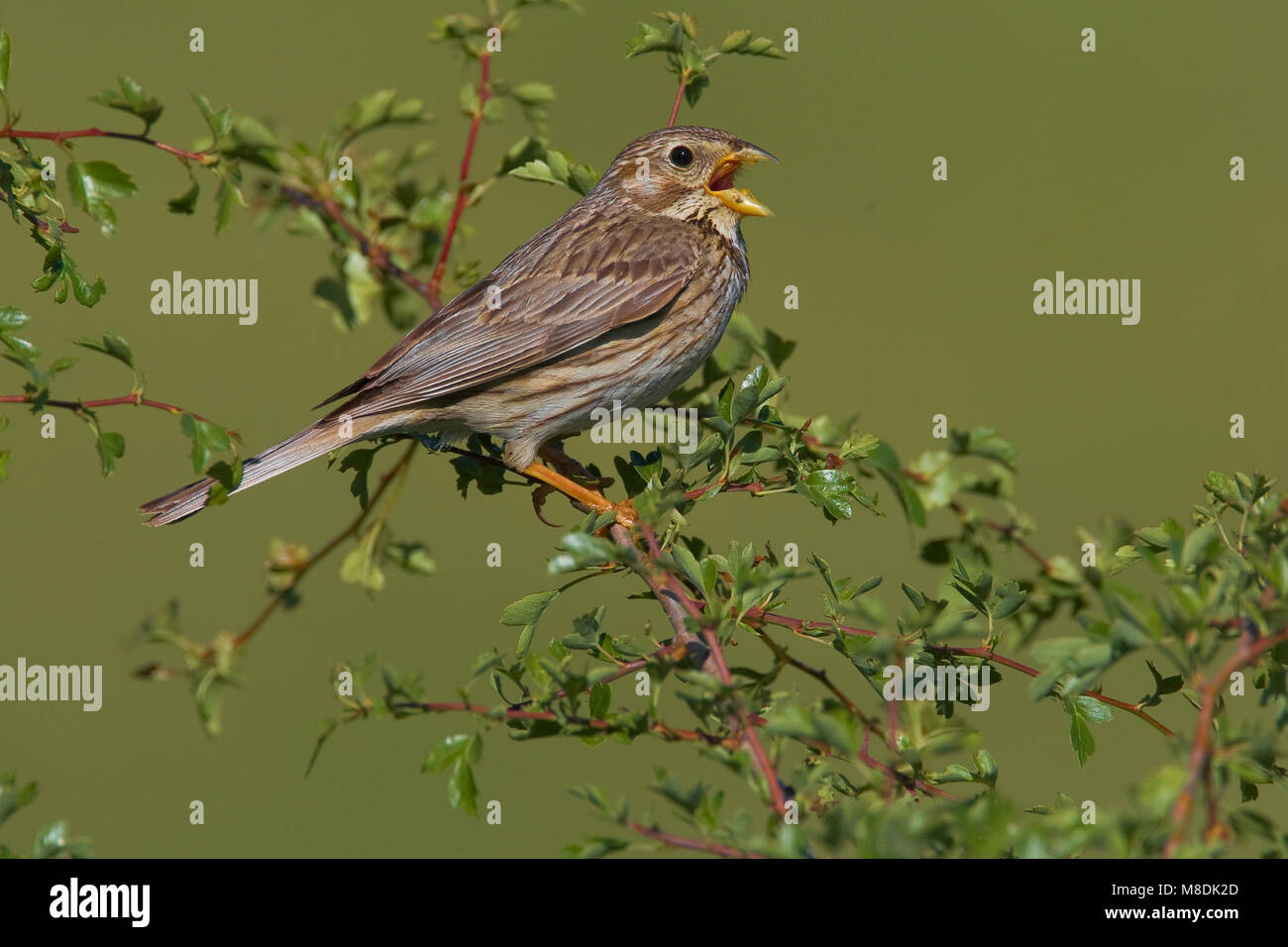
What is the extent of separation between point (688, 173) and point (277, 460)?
2.26 m

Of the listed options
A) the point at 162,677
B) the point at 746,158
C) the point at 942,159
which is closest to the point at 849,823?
the point at 162,677

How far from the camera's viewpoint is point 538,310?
5074 millimetres

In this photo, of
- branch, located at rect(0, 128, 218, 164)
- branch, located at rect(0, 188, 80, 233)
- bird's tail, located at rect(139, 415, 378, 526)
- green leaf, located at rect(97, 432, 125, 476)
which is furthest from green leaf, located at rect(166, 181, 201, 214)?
bird's tail, located at rect(139, 415, 378, 526)

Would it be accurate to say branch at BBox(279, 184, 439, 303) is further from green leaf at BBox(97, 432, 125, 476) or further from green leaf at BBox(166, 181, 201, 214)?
green leaf at BBox(97, 432, 125, 476)

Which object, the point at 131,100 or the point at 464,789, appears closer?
the point at 464,789

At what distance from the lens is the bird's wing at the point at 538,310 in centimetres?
482

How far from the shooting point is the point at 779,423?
3.43 m

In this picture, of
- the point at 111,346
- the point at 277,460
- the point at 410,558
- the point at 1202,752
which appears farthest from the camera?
the point at 277,460

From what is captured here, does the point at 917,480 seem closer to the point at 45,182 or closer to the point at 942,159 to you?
the point at 45,182

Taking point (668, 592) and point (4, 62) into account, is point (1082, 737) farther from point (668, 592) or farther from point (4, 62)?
point (4, 62)

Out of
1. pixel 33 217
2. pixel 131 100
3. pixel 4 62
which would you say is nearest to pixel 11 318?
pixel 33 217

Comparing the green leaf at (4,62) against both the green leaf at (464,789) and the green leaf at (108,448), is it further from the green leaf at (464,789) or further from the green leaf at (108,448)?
the green leaf at (464,789)

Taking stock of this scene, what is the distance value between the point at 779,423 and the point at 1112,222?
1102 centimetres

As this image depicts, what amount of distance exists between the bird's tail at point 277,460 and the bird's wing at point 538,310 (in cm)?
11
